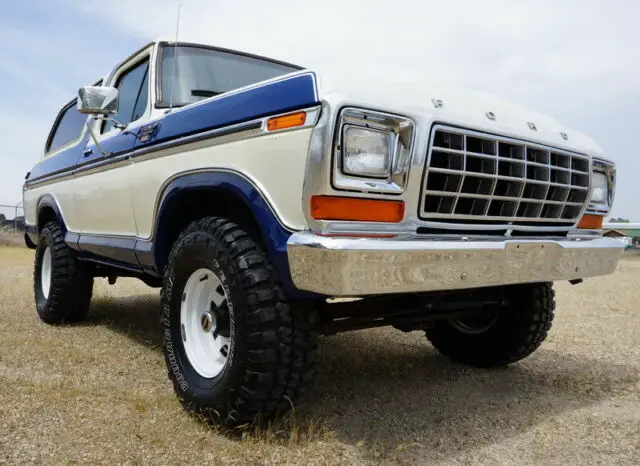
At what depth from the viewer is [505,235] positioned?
8.98 ft

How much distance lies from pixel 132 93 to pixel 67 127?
6.14 feet

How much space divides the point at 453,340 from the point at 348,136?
7.68 feet

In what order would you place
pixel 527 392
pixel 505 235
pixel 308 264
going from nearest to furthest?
pixel 308 264, pixel 505 235, pixel 527 392

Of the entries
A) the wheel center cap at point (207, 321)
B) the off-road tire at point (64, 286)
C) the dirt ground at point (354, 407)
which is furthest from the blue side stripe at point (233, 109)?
the off-road tire at point (64, 286)

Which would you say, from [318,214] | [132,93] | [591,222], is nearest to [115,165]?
[132,93]

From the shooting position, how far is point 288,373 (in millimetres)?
2383

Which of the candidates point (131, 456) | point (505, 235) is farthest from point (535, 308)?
point (131, 456)

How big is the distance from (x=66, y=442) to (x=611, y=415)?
2699 mm

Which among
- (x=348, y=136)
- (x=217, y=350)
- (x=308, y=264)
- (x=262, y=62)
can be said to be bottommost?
(x=217, y=350)

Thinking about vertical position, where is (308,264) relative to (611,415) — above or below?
above

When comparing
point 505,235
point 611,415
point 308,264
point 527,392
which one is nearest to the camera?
point 308,264

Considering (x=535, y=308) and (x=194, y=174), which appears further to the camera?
(x=535, y=308)

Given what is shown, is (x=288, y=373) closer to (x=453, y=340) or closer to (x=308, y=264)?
(x=308, y=264)

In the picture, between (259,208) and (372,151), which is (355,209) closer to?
(372,151)
